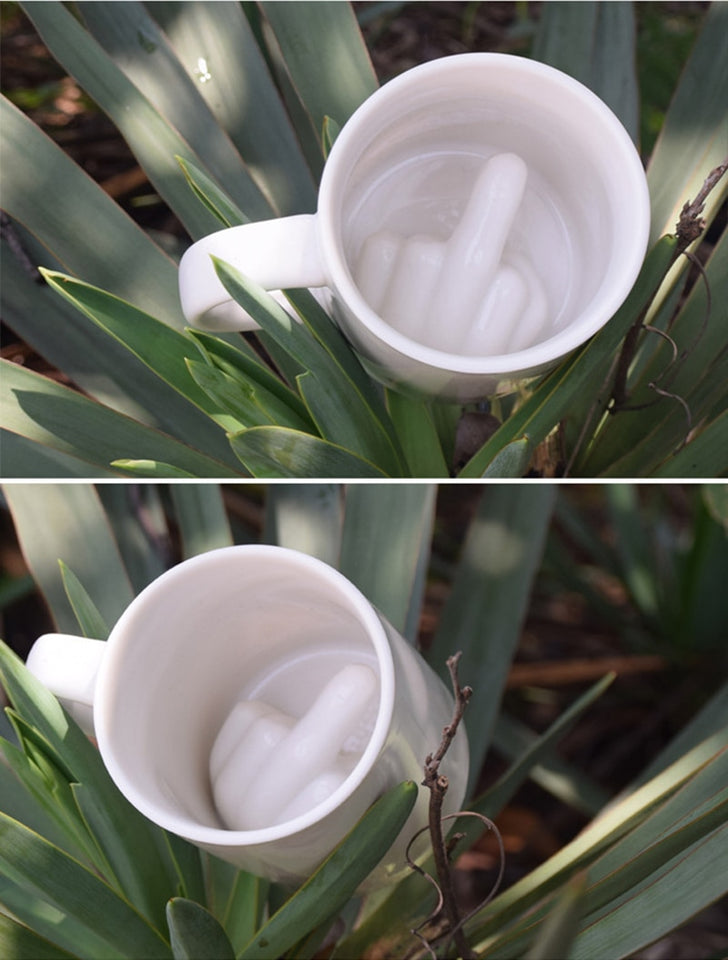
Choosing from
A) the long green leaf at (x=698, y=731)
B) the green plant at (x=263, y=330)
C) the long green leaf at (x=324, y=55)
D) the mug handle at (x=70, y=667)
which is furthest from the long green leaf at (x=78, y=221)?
the long green leaf at (x=698, y=731)

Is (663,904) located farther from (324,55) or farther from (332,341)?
(324,55)

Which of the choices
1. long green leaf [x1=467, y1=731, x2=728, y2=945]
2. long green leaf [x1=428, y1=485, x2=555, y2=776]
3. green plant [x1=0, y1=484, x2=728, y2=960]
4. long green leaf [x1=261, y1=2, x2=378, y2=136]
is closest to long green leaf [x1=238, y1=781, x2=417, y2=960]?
green plant [x1=0, y1=484, x2=728, y2=960]

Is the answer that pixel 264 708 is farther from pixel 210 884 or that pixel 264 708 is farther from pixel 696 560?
pixel 696 560

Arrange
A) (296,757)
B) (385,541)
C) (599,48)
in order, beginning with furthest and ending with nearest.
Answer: (599,48), (385,541), (296,757)

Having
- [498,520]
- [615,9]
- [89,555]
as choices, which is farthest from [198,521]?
[615,9]

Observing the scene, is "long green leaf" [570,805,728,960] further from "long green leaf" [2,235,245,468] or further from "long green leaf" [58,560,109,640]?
"long green leaf" [2,235,245,468]

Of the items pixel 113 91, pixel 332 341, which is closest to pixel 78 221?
pixel 113 91

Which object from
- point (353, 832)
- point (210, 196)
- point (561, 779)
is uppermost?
point (210, 196)
